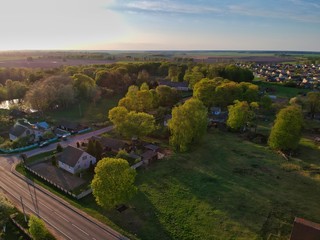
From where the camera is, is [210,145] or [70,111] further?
[70,111]

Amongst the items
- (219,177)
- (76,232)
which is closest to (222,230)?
(219,177)

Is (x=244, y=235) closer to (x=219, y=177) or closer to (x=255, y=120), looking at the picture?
(x=219, y=177)

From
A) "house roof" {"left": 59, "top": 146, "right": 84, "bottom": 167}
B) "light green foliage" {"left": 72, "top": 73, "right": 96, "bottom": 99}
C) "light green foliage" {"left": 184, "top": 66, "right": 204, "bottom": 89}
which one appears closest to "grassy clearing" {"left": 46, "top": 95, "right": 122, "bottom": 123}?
"light green foliage" {"left": 72, "top": 73, "right": 96, "bottom": 99}

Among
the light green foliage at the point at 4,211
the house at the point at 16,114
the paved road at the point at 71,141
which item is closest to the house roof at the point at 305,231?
the light green foliage at the point at 4,211

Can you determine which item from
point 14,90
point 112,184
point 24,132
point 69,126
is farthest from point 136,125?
point 14,90

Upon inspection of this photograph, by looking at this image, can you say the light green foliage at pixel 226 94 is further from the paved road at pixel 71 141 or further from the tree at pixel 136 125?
the paved road at pixel 71 141

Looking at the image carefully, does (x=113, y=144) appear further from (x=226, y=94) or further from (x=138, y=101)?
(x=226, y=94)
